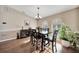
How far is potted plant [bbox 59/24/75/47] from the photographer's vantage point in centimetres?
189

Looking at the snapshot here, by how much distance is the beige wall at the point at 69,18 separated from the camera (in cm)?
188

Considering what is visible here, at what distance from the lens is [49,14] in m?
1.89

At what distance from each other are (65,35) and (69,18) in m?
0.29

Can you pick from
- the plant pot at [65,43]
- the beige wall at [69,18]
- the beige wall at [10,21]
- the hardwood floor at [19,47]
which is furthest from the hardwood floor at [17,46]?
the plant pot at [65,43]

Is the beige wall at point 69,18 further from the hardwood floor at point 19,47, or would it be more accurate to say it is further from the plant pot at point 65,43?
the hardwood floor at point 19,47

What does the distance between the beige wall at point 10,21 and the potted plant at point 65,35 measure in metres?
0.46

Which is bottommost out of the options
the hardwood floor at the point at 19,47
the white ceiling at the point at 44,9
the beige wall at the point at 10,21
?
the hardwood floor at the point at 19,47

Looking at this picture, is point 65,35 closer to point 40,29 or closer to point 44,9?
point 40,29

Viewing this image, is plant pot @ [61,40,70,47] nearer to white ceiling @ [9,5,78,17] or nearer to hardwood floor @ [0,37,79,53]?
hardwood floor @ [0,37,79,53]

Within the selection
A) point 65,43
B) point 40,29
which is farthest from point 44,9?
point 65,43

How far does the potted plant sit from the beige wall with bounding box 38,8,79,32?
7cm

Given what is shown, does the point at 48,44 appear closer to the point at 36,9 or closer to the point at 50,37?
the point at 50,37

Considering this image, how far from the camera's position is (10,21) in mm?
1861
